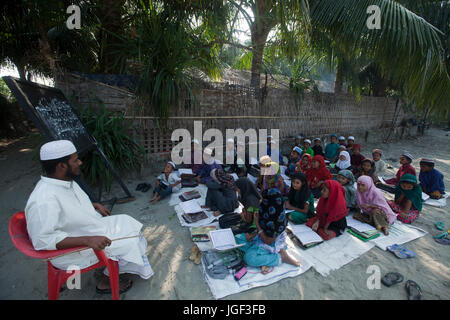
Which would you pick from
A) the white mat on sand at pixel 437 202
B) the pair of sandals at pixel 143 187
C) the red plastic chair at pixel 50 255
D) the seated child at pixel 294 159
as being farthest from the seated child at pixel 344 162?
the red plastic chair at pixel 50 255

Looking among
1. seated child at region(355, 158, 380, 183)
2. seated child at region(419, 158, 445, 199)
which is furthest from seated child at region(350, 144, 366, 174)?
seated child at region(419, 158, 445, 199)

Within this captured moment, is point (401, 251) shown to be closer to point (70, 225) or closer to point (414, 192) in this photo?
point (414, 192)

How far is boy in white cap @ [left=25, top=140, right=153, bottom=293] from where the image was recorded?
1.54m

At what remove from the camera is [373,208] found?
11.1 feet

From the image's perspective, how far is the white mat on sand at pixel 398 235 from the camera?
3000 mm

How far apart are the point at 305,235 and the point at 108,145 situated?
155 inches

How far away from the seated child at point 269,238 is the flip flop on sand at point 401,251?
144 centimetres

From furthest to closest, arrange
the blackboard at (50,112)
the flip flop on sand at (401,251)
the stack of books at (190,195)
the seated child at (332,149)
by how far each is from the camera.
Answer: the seated child at (332,149)
the stack of books at (190,195)
the flip flop on sand at (401,251)
the blackboard at (50,112)

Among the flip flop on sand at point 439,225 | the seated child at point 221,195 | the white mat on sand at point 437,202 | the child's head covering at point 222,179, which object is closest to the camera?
the flip flop on sand at point 439,225

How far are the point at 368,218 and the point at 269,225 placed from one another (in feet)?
7.08

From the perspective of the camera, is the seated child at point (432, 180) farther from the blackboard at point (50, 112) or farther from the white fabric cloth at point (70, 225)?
the blackboard at point (50, 112)

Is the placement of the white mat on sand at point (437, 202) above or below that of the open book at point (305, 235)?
above

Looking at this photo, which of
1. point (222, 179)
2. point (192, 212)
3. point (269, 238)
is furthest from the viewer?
point (222, 179)

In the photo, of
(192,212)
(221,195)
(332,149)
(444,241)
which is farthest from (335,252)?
(332,149)
